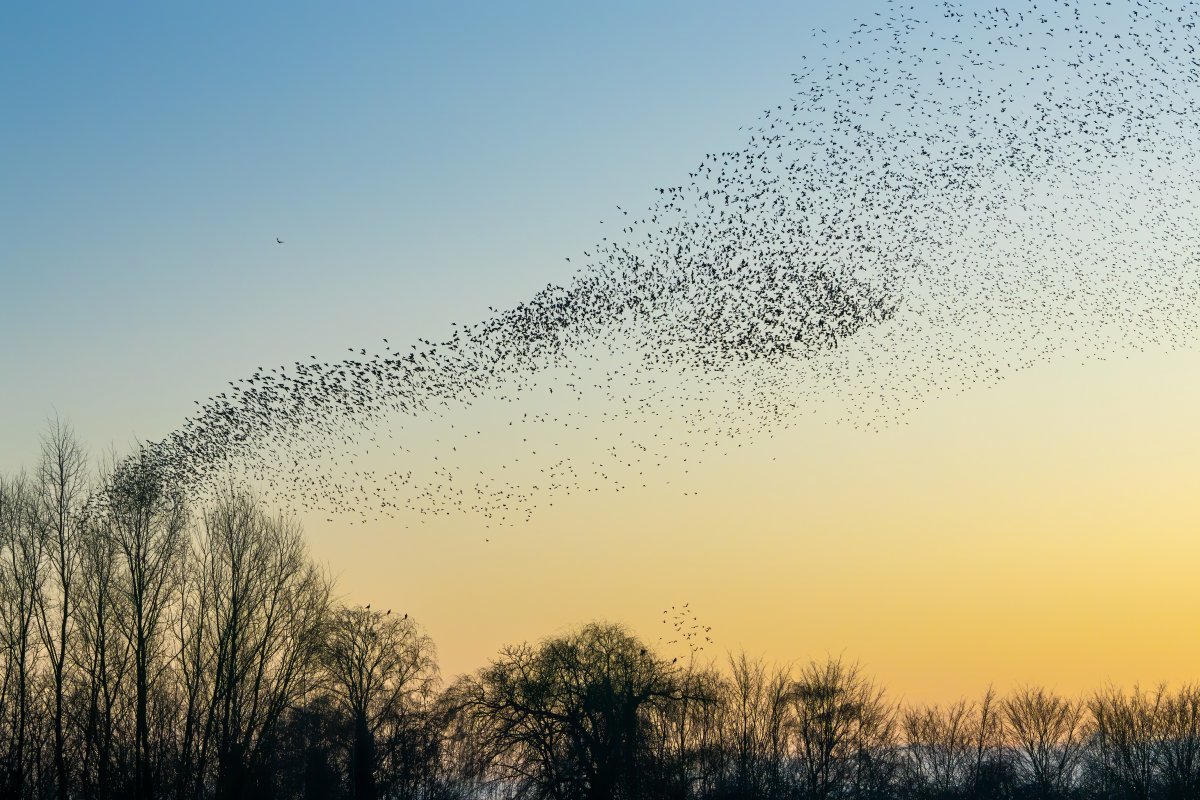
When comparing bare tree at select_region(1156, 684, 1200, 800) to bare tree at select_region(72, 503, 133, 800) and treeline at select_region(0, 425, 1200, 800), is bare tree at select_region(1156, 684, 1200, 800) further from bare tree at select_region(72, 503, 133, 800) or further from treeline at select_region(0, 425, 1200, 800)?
bare tree at select_region(72, 503, 133, 800)

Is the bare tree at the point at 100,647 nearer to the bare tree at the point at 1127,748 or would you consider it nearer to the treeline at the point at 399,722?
the treeline at the point at 399,722

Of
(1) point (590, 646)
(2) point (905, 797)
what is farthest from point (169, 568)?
(2) point (905, 797)

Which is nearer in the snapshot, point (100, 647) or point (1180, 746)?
point (100, 647)

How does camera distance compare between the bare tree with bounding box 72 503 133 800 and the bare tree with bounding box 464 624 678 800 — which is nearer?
the bare tree with bounding box 72 503 133 800

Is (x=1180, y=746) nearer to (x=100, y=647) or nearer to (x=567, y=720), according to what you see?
(x=567, y=720)

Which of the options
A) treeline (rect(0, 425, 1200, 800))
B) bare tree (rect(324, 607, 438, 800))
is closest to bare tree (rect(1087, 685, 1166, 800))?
treeline (rect(0, 425, 1200, 800))

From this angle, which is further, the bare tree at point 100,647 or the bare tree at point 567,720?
the bare tree at point 567,720

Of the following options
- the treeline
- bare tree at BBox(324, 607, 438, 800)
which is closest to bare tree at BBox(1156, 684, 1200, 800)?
the treeline

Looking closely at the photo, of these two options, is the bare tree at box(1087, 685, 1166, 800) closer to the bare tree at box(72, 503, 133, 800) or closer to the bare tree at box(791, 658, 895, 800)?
the bare tree at box(791, 658, 895, 800)

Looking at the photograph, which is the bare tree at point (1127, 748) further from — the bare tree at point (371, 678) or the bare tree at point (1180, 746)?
the bare tree at point (371, 678)

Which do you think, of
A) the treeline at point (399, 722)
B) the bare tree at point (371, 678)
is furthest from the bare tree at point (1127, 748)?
the bare tree at point (371, 678)

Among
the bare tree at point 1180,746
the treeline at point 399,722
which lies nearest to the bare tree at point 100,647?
the treeline at point 399,722

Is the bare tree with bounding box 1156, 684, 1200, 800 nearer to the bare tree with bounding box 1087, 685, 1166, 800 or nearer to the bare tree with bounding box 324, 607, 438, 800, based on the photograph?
the bare tree with bounding box 1087, 685, 1166, 800

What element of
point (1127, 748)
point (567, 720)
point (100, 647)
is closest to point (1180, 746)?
point (1127, 748)
